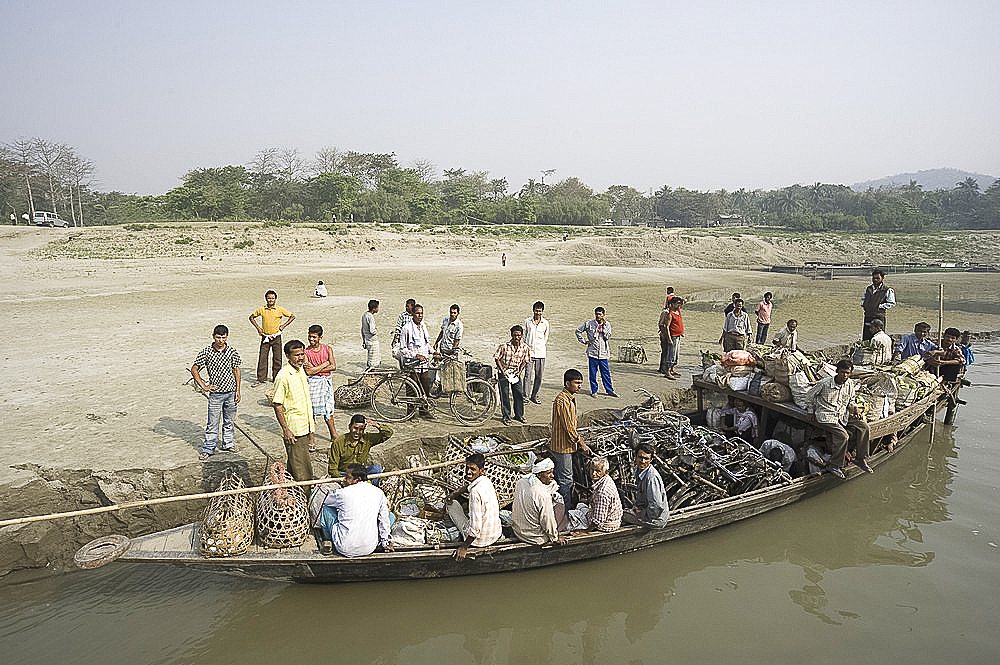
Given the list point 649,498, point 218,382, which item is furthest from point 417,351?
point 649,498

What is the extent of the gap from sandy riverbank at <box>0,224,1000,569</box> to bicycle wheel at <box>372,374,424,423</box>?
317mm

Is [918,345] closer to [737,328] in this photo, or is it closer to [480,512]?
[737,328]

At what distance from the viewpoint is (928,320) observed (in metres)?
21.0

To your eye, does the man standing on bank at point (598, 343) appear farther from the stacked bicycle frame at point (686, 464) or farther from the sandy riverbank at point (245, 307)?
the stacked bicycle frame at point (686, 464)

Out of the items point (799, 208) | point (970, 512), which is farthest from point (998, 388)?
point (799, 208)

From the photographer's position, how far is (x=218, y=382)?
759 centimetres

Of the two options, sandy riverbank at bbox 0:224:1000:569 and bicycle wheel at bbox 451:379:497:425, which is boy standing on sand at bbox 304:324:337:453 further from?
bicycle wheel at bbox 451:379:497:425

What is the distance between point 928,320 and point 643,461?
66.3ft

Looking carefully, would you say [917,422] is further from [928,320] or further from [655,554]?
[928,320]

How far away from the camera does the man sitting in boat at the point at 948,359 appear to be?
33.7 feet

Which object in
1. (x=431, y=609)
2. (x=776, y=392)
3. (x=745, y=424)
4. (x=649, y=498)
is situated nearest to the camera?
(x=431, y=609)

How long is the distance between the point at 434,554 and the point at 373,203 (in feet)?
170

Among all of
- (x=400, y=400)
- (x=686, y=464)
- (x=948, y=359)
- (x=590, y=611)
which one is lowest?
(x=590, y=611)

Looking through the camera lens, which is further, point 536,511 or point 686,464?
point 686,464
